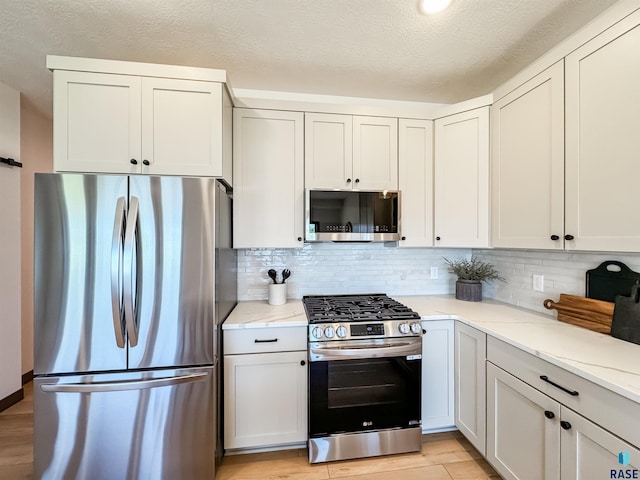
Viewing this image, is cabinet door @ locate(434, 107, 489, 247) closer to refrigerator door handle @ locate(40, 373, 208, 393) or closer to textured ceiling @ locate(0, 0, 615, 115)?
textured ceiling @ locate(0, 0, 615, 115)

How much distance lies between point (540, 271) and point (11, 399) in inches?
176

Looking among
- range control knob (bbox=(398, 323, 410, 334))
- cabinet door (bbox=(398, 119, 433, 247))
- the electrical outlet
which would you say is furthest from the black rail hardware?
the electrical outlet

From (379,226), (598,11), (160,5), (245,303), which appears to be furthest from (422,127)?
(245,303)

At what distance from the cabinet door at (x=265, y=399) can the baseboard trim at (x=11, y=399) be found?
6.98 ft

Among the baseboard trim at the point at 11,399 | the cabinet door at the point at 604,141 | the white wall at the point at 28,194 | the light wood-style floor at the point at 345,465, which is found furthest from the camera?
the white wall at the point at 28,194

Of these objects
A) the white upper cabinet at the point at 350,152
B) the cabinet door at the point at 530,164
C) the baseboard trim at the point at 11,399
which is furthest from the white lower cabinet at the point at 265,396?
the baseboard trim at the point at 11,399

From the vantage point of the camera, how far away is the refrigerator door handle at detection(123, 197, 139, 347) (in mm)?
1526

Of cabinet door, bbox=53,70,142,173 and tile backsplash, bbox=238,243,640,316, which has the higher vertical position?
cabinet door, bbox=53,70,142,173

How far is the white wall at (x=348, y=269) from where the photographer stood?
2.48 m

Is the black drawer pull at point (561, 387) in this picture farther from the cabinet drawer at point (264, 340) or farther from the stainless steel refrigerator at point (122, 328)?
the stainless steel refrigerator at point (122, 328)

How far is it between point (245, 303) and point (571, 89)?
2.54m

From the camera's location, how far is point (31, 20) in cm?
163

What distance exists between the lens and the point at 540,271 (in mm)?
2082

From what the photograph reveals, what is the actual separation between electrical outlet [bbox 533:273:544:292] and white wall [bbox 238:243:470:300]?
2.29ft
